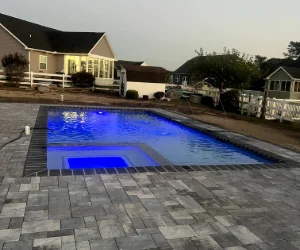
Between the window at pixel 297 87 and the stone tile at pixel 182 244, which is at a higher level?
the window at pixel 297 87

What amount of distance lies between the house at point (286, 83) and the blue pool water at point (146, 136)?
21.6m

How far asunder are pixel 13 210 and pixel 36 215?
0.33m

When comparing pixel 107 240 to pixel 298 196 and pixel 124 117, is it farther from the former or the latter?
pixel 124 117

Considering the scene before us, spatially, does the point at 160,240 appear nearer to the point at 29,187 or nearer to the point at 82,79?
the point at 29,187

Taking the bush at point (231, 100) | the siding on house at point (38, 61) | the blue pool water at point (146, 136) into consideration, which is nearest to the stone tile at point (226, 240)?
the blue pool water at point (146, 136)

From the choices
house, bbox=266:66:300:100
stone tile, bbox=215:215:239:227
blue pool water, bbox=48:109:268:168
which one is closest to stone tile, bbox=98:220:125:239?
stone tile, bbox=215:215:239:227

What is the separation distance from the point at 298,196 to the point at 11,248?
4.24 m

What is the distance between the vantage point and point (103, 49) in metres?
29.6

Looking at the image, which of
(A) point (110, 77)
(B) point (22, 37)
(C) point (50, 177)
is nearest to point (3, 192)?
(C) point (50, 177)

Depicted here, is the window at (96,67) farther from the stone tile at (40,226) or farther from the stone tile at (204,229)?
the stone tile at (204,229)

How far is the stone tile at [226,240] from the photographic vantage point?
121 inches

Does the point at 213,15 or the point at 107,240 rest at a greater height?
the point at 213,15

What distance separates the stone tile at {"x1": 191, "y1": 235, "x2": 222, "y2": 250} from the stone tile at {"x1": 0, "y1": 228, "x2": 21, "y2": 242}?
186cm

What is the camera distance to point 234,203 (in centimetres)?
417
